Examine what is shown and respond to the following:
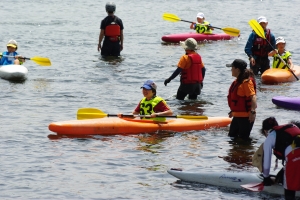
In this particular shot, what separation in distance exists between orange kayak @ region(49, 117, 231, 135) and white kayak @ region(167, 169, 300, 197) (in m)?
2.31

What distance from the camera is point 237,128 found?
35.8 feet

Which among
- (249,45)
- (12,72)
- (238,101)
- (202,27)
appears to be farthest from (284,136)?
(202,27)

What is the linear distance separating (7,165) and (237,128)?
11.1ft

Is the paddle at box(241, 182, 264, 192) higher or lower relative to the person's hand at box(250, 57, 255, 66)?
lower

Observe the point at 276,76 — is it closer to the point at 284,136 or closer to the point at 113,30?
the point at 113,30

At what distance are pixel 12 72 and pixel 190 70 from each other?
482 cm

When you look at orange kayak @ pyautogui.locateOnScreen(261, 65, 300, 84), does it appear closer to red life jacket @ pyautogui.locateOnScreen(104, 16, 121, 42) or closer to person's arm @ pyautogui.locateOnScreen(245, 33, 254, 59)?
person's arm @ pyautogui.locateOnScreen(245, 33, 254, 59)

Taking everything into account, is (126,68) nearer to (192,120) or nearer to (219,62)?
(219,62)

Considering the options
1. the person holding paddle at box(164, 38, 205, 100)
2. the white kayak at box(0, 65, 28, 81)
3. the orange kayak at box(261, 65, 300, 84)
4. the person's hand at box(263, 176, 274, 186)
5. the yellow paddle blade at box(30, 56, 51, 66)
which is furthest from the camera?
the yellow paddle blade at box(30, 56, 51, 66)

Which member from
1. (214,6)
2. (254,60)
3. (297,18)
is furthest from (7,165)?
(214,6)

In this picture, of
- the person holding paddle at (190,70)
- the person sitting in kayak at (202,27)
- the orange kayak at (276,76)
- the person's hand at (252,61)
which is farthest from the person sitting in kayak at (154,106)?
the person sitting in kayak at (202,27)

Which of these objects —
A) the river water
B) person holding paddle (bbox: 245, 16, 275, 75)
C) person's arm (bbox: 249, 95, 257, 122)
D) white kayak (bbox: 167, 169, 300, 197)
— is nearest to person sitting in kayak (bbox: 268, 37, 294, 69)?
person holding paddle (bbox: 245, 16, 275, 75)

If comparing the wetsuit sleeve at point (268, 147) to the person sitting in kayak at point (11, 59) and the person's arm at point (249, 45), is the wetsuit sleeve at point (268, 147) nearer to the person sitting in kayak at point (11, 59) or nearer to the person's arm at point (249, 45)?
the person's arm at point (249, 45)

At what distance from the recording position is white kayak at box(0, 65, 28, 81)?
1631 centimetres
